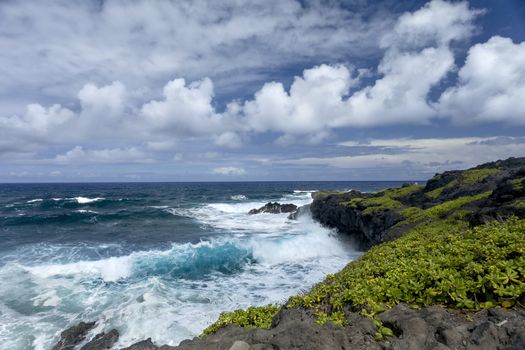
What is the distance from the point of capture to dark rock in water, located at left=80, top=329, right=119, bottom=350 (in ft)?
42.3

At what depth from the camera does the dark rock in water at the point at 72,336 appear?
13.3 metres

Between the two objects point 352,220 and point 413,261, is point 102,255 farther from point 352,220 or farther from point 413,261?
point 413,261

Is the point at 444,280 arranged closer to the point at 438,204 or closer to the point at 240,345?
the point at 240,345

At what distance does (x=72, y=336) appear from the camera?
13.8m

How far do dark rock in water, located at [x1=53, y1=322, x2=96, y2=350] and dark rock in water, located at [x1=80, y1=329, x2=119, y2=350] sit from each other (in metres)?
0.64

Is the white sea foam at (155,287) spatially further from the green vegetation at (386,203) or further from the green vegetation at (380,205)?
the green vegetation at (380,205)

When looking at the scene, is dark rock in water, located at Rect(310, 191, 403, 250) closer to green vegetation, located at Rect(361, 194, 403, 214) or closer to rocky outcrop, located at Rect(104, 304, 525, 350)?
green vegetation, located at Rect(361, 194, 403, 214)

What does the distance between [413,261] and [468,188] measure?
17.2 meters

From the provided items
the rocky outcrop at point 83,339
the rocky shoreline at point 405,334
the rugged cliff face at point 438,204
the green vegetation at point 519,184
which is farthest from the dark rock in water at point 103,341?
the green vegetation at point 519,184

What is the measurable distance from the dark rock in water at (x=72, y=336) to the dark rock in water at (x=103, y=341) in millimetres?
640

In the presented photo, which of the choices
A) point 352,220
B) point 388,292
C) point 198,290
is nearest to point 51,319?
point 198,290

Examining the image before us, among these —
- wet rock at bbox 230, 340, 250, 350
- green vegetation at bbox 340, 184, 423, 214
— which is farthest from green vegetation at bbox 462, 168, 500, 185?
wet rock at bbox 230, 340, 250, 350

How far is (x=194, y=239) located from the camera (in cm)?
3656

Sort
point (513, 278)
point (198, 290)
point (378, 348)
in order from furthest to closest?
point (198, 290), point (513, 278), point (378, 348)
